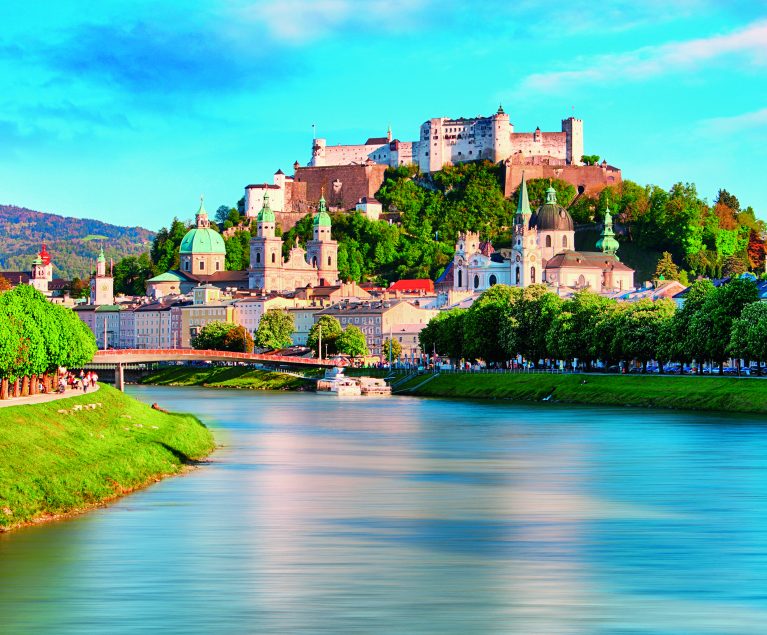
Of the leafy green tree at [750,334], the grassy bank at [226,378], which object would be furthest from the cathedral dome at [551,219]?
the leafy green tree at [750,334]

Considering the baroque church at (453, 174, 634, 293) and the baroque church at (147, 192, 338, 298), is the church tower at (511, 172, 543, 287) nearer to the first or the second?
the baroque church at (453, 174, 634, 293)

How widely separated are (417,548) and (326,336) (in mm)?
105324

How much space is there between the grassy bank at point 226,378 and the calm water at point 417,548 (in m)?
65.4

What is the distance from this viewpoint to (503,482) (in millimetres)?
38312

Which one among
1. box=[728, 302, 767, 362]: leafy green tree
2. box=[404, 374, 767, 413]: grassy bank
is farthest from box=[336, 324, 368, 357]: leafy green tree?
box=[728, 302, 767, 362]: leafy green tree

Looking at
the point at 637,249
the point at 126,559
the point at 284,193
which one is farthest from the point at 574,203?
the point at 126,559

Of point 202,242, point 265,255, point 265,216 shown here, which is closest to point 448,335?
point 265,255

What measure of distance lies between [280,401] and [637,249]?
8536cm

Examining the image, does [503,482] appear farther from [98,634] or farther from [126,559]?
[98,634]

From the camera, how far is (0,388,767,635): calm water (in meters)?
22.1

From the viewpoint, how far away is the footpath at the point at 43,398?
42.6 metres

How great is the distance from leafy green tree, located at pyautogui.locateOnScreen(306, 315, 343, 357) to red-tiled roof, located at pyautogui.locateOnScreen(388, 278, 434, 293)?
86.6 feet

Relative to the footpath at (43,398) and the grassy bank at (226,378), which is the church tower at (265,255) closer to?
the grassy bank at (226,378)

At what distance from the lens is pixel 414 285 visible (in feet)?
533
